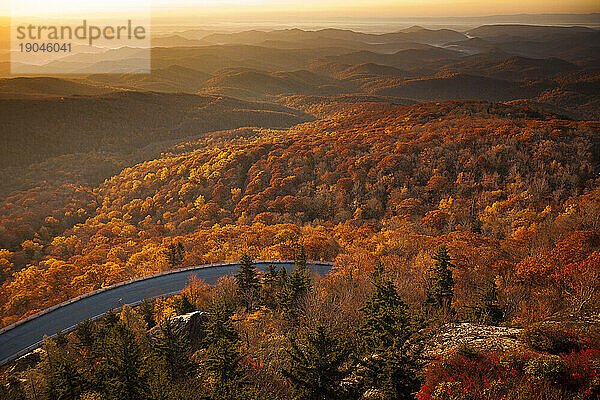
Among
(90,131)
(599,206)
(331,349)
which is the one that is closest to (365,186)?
(599,206)

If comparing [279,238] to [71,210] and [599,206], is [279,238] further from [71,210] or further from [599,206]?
[71,210]

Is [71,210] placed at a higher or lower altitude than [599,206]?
lower

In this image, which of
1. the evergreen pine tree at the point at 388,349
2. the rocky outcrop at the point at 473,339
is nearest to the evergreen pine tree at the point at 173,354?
the evergreen pine tree at the point at 388,349

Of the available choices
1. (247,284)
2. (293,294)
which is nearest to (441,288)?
(293,294)

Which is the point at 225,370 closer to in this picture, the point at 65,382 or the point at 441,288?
the point at 65,382

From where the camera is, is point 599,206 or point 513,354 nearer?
point 513,354

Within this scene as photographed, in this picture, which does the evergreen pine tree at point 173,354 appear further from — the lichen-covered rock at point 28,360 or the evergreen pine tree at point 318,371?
the lichen-covered rock at point 28,360
